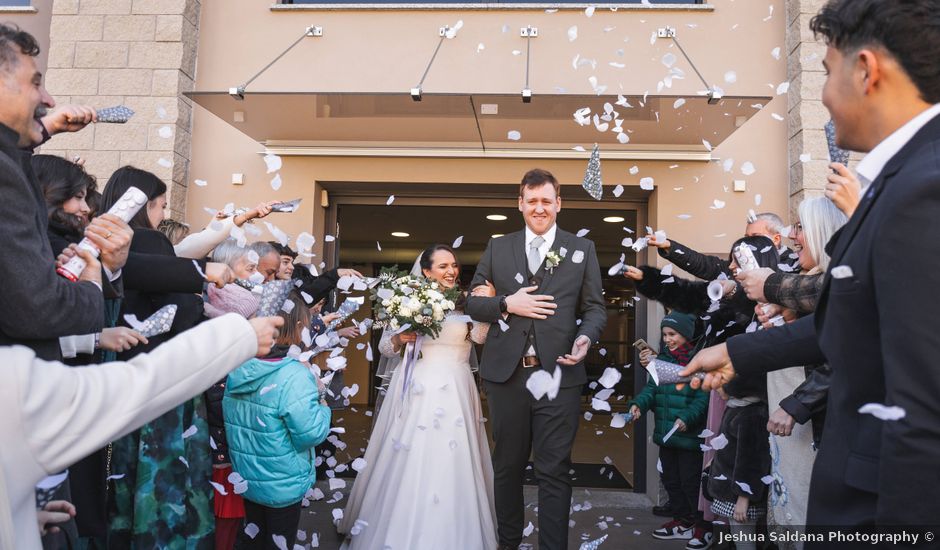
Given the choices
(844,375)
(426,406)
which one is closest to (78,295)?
(844,375)

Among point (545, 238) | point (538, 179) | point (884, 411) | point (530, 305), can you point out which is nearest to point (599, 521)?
point (530, 305)

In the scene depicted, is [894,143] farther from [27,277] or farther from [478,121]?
[478,121]

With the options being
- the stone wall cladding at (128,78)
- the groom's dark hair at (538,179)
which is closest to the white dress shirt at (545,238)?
the groom's dark hair at (538,179)

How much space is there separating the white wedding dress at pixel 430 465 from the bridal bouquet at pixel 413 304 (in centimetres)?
27

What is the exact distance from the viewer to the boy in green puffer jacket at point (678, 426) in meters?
5.59

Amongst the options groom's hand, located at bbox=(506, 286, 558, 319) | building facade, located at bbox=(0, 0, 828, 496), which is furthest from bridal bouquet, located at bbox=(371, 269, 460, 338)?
building facade, located at bbox=(0, 0, 828, 496)

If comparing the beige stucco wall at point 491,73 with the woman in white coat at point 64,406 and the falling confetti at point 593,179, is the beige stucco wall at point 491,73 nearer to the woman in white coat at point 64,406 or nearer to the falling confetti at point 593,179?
the falling confetti at point 593,179

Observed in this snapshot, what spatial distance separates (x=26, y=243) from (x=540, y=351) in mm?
3058

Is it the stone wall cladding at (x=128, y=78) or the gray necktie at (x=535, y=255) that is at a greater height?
the stone wall cladding at (x=128, y=78)

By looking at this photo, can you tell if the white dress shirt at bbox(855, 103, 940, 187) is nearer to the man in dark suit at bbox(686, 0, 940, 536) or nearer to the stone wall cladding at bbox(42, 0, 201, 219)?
the man in dark suit at bbox(686, 0, 940, 536)

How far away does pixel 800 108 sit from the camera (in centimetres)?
656

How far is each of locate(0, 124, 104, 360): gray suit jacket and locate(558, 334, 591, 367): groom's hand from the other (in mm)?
2791

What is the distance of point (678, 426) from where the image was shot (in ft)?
18.0

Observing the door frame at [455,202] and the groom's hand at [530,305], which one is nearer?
the groom's hand at [530,305]
